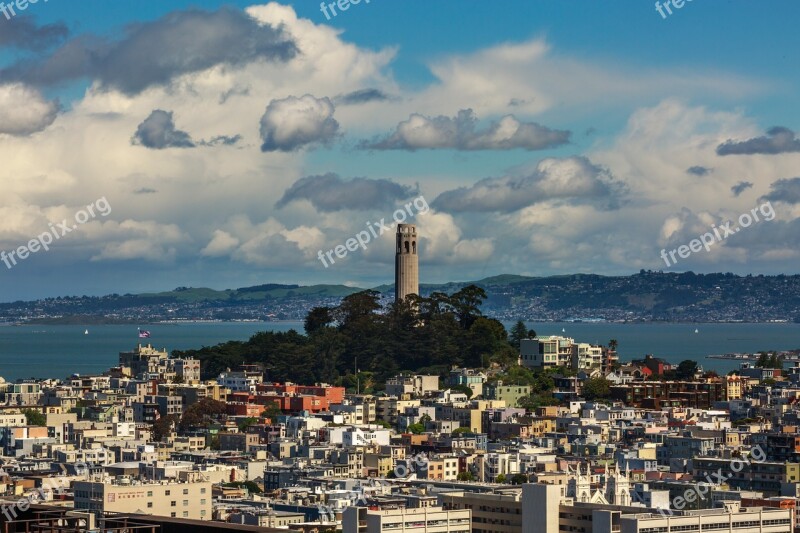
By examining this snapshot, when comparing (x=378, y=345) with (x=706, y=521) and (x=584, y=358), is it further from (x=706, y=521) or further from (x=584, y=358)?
(x=706, y=521)

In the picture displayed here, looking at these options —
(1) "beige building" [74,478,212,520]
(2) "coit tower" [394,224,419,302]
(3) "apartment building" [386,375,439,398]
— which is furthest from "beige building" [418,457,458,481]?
(2) "coit tower" [394,224,419,302]

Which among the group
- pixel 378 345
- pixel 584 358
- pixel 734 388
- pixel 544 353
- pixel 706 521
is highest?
pixel 378 345

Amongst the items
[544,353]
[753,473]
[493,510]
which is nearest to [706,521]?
[493,510]

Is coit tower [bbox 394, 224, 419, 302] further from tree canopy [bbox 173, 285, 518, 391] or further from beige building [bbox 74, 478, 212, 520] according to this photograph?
beige building [bbox 74, 478, 212, 520]

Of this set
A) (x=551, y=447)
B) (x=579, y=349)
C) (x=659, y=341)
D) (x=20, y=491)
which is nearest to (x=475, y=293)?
(x=579, y=349)

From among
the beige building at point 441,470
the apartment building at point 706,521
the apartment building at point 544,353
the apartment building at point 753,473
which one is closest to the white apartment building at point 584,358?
the apartment building at point 544,353

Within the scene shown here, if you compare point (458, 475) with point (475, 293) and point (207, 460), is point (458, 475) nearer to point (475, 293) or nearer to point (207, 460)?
point (207, 460)

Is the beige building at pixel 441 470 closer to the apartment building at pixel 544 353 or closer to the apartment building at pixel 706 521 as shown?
the apartment building at pixel 706 521
